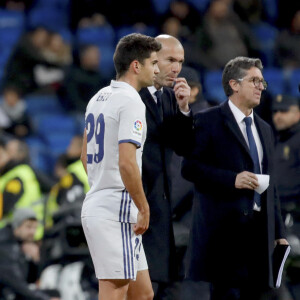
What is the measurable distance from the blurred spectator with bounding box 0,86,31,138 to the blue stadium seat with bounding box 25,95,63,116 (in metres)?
0.18

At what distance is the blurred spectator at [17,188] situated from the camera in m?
9.70

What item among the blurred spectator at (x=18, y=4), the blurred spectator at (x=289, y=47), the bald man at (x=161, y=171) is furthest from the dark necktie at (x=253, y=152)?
the blurred spectator at (x=18, y=4)

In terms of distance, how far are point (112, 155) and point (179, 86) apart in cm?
63

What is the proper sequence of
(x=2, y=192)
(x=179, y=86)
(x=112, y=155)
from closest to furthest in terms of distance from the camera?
(x=112, y=155) → (x=179, y=86) → (x=2, y=192)

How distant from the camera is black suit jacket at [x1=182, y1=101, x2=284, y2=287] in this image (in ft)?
18.1

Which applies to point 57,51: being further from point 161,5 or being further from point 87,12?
point 161,5

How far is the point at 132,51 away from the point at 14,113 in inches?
293

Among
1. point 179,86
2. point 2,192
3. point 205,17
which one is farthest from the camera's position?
point 205,17

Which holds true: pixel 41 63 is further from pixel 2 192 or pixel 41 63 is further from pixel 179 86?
pixel 179 86

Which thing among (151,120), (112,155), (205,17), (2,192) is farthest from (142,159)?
(205,17)

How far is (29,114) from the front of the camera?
12602 millimetres

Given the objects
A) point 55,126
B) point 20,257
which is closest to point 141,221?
point 20,257

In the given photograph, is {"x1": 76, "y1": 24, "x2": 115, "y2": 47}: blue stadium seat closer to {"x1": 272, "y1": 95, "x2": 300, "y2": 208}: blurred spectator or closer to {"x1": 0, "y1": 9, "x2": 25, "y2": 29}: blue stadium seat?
{"x1": 0, "y1": 9, "x2": 25, "y2": 29}: blue stadium seat

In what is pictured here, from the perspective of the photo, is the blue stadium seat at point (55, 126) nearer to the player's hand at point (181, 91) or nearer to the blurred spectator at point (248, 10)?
the blurred spectator at point (248, 10)
